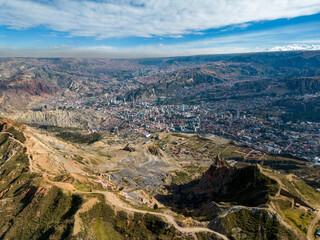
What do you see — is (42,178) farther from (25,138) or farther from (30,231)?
(25,138)

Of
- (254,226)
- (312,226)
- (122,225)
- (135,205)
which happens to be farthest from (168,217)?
(312,226)

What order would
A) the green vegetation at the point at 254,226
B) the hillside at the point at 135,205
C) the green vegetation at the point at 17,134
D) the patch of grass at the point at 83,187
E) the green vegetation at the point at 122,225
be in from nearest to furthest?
the green vegetation at the point at 254,226, the hillside at the point at 135,205, the green vegetation at the point at 122,225, the patch of grass at the point at 83,187, the green vegetation at the point at 17,134

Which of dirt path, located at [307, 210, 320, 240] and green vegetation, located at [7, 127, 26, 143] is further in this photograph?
green vegetation, located at [7, 127, 26, 143]

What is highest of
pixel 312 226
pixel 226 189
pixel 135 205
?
pixel 312 226

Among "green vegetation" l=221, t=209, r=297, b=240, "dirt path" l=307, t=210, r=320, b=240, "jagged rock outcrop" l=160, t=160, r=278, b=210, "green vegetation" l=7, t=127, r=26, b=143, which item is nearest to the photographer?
"green vegetation" l=221, t=209, r=297, b=240

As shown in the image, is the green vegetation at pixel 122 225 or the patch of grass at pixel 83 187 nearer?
the green vegetation at pixel 122 225

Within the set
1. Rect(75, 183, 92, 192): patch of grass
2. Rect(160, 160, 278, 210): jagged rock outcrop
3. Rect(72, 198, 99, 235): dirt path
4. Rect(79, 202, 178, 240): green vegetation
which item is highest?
Rect(72, 198, 99, 235): dirt path

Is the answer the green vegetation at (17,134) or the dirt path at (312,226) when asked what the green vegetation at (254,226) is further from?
the green vegetation at (17,134)

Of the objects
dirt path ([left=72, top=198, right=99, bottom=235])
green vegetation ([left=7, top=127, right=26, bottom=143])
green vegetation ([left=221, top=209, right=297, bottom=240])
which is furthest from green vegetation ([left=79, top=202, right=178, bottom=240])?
green vegetation ([left=7, top=127, right=26, bottom=143])

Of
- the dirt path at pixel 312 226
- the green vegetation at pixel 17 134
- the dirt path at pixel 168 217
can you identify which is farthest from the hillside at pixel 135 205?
the green vegetation at pixel 17 134

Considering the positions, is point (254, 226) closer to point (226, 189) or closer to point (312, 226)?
point (312, 226)

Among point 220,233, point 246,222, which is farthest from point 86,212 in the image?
point 246,222

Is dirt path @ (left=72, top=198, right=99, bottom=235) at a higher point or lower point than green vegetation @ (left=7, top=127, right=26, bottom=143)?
higher

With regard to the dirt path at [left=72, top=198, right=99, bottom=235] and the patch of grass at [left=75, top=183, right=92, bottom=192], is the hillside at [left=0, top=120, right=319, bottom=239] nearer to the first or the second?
the dirt path at [left=72, top=198, right=99, bottom=235]
